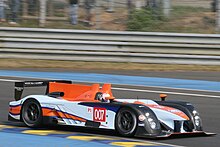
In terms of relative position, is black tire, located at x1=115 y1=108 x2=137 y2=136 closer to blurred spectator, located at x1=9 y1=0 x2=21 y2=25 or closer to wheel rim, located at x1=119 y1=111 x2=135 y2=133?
wheel rim, located at x1=119 y1=111 x2=135 y2=133

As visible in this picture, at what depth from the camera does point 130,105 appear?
322 inches

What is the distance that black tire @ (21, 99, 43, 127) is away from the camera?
29.6 feet

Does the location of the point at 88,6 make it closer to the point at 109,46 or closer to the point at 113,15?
the point at 113,15

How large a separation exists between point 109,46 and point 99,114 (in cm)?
884

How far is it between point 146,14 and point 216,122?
872 centimetres

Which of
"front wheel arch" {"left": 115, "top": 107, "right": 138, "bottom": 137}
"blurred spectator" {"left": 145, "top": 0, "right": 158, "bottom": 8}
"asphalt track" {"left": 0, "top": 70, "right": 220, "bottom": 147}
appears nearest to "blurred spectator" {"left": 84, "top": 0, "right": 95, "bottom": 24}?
"blurred spectator" {"left": 145, "top": 0, "right": 158, "bottom": 8}

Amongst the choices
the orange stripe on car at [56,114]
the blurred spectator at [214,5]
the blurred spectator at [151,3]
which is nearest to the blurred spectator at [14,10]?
the blurred spectator at [151,3]

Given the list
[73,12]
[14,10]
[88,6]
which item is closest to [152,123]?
[88,6]

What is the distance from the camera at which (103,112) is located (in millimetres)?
8352

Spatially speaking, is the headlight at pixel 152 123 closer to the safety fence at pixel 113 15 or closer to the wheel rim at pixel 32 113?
the wheel rim at pixel 32 113

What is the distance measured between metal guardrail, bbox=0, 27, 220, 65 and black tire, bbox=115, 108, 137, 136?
8.60m

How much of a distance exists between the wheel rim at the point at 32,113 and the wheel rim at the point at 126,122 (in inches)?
53.5

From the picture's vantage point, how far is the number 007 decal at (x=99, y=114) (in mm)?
8359

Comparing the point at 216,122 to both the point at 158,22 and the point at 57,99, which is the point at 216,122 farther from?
the point at 158,22
